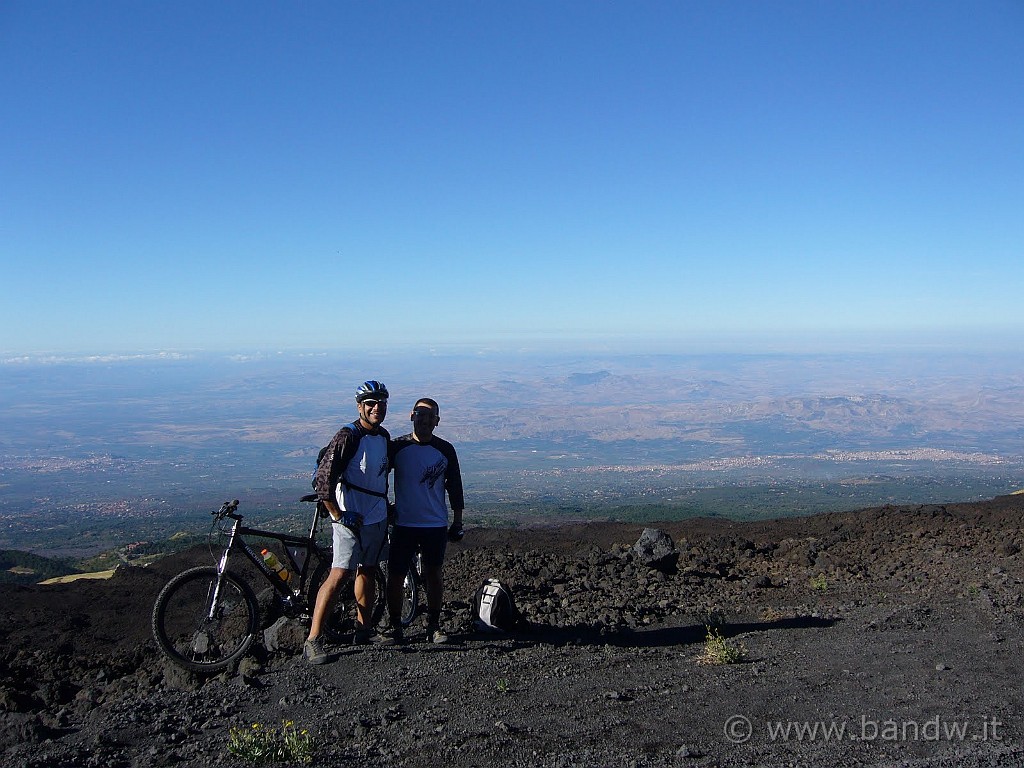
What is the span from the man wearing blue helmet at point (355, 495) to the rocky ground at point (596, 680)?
460 mm

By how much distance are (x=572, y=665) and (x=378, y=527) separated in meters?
1.81

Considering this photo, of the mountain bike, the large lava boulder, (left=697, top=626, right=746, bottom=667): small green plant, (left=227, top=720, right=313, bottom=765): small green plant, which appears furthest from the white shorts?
the large lava boulder

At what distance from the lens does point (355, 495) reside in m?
5.58

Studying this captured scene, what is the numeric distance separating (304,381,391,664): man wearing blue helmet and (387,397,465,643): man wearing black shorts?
21cm

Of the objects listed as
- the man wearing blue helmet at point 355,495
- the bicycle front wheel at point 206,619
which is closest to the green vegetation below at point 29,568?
the bicycle front wheel at point 206,619

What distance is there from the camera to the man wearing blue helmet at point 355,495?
543 cm

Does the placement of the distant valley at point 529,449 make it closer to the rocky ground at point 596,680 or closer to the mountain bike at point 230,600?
the rocky ground at point 596,680

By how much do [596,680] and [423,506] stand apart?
1881 millimetres

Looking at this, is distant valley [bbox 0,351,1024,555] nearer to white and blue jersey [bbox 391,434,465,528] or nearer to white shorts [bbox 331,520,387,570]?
white and blue jersey [bbox 391,434,465,528]

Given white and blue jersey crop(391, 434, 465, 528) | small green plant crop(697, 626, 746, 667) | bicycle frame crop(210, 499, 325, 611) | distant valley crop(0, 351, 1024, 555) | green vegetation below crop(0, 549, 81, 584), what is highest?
white and blue jersey crop(391, 434, 465, 528)

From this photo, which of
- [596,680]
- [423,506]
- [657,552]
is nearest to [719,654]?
[596,680]

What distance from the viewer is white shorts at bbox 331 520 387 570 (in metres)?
5.58

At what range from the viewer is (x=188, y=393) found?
167125mm

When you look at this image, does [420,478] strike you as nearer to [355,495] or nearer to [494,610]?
[355,495]
